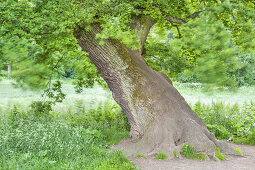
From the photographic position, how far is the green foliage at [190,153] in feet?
20.9

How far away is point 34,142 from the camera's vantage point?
18.1 feet

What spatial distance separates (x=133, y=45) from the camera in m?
5.93

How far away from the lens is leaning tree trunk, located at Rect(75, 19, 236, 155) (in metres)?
6.73

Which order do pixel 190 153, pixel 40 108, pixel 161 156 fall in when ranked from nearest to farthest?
pixel 161 156 → pixel 190 153 → pixel 40 108

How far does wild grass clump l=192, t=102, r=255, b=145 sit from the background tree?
Answer: 2.00 metres

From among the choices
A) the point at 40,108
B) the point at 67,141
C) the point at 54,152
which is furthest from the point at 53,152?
the point at 40,108

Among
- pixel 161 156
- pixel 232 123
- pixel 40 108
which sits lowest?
pixel 161 156

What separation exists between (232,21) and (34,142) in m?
5.62

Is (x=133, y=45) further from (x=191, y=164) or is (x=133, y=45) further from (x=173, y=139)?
(x=191, y=164)

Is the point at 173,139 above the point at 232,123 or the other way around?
the other way around

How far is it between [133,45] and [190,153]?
2863mm

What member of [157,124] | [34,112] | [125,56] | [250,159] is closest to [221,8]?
[125,56]

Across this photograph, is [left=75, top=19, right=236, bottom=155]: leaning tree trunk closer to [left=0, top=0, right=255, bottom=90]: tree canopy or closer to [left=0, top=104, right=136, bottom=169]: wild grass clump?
[left=0, top=0, right=255, bottom=90]: tree canopy

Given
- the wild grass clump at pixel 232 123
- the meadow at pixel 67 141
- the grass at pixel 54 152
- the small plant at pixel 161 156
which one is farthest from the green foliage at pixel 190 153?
the wild grass clump at pixel 232 123
